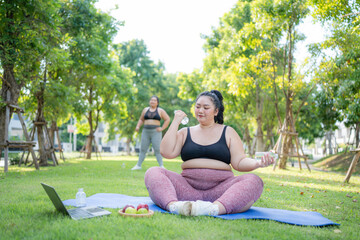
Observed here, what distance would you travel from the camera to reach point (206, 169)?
15.0 ft

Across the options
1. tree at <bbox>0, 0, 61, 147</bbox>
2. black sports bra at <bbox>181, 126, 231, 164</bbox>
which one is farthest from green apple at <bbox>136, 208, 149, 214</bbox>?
tree at <bbox>0, 0, 61, 147</bbox>

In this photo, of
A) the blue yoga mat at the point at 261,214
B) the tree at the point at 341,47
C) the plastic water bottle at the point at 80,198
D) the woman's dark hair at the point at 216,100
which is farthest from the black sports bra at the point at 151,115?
the plastic water bottle at the point at 80,198

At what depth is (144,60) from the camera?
38.0m

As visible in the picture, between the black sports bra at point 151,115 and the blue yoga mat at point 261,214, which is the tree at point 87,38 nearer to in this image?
the black sports bra at point 151,115

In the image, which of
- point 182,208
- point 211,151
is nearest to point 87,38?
point 211,151

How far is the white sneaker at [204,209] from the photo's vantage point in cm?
381

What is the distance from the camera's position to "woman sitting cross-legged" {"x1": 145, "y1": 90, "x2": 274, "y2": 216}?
4.24 m

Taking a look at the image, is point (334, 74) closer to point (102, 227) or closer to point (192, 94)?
point (102, 227)

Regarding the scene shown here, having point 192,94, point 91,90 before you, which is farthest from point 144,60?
point 91,90

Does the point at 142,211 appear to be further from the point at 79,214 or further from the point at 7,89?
the point at 7,89

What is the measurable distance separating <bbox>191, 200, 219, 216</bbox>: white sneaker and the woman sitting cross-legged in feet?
0.59

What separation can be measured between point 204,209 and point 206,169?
2.54ft

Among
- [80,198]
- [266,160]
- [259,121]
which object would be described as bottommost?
[80,198]

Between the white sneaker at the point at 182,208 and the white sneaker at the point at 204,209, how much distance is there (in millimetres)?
46
